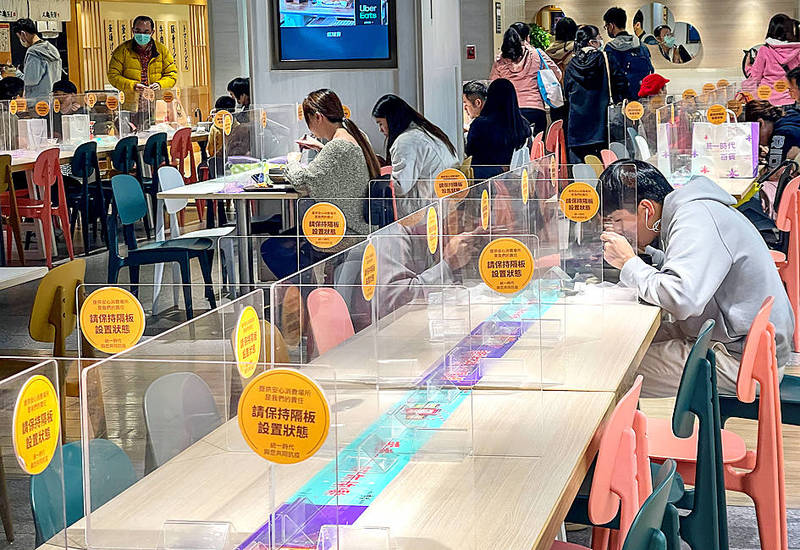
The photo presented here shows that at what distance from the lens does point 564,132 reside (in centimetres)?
941

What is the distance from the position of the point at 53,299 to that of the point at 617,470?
2.18 meters

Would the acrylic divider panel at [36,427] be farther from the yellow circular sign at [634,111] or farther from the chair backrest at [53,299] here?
the yellow circular sign at [634,111]

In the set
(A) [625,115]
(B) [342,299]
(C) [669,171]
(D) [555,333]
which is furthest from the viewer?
(A) [625,115]

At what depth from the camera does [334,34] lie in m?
7.10

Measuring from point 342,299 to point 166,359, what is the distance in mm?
603

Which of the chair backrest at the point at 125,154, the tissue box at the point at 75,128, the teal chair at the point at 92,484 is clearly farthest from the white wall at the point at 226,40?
the teal chair at the point at 92,484

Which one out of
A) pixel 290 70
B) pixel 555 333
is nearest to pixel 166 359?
pixel 555 333

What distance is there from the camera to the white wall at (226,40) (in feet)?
48.3

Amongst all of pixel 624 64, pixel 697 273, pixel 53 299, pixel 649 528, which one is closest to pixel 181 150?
pixel 624 64

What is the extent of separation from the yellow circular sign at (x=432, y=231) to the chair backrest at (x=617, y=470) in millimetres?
658

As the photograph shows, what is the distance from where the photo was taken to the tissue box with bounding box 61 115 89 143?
28.8ft

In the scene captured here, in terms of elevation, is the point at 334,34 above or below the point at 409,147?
above

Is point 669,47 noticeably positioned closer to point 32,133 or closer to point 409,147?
point 32,133

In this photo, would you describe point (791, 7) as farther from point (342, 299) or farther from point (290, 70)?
point (342, 299)
